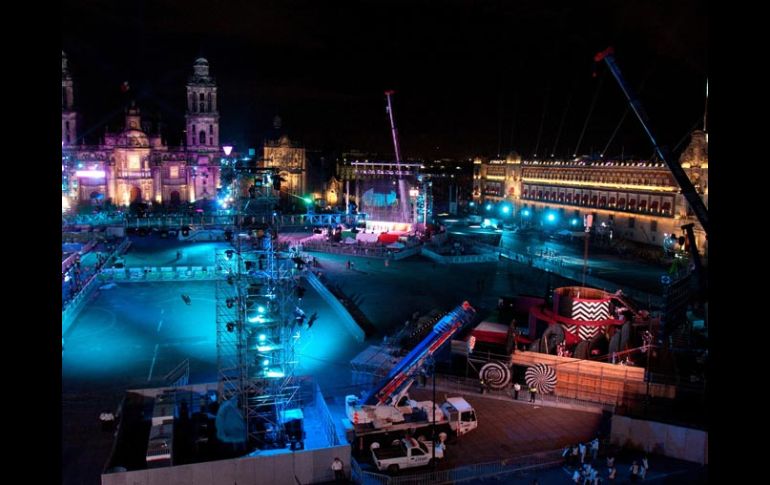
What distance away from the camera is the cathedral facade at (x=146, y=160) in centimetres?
6019

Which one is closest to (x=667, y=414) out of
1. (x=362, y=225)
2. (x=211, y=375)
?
(x=211, y=375)

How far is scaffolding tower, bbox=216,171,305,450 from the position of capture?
1444cm

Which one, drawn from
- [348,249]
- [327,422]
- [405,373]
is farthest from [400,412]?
[348,249]

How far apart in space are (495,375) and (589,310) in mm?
4170

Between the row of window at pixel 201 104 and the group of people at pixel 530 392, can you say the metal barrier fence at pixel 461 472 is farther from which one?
the row of window at pixel 201 104

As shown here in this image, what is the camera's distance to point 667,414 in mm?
15688

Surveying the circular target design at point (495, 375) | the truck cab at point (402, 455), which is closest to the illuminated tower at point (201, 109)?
the circular target design at point (495, 375)

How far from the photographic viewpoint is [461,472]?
13.4m

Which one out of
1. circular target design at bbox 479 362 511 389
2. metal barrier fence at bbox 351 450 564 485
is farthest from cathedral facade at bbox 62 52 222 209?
metal barrier fence at bbox 351 450 564 485

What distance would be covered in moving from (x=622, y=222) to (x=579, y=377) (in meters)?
37.2

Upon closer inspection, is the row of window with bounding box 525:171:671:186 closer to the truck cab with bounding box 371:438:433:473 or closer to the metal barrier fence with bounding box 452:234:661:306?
the metal barrier fence with bounding box 452:234:661:306

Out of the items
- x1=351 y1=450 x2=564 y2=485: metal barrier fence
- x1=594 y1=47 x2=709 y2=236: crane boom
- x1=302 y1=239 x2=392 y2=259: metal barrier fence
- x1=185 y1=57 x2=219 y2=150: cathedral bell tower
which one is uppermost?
x1=185 y1=57 x2=219 y2=150: cathedral bell tower

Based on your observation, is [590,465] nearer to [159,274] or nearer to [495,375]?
[495,375]

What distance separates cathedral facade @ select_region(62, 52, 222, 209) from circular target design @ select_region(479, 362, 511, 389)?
5099cm
